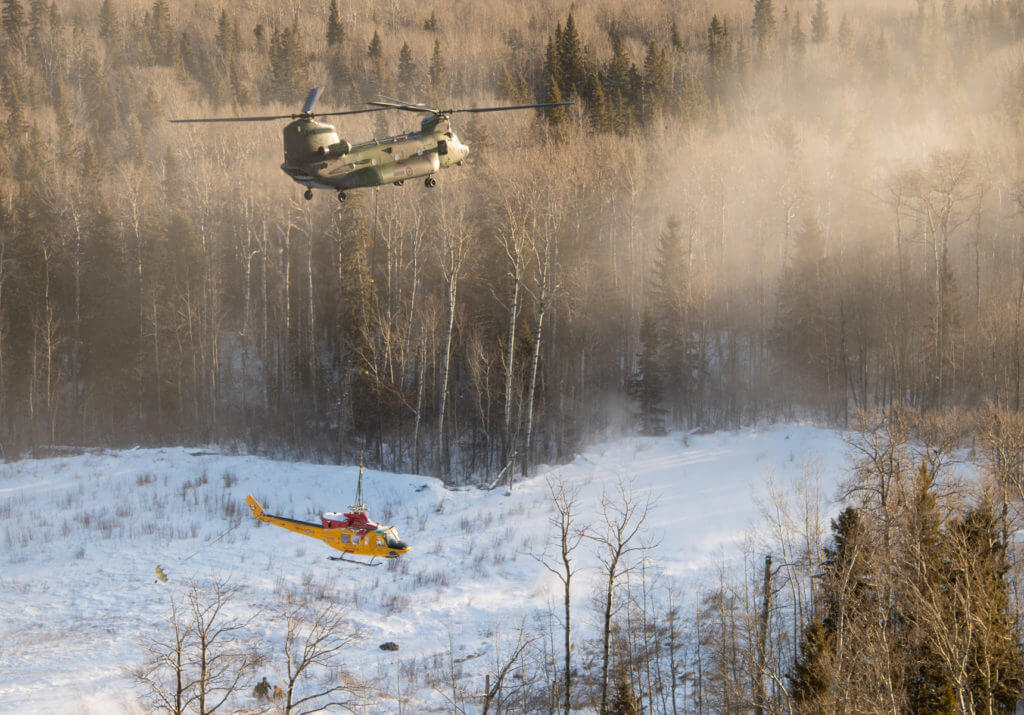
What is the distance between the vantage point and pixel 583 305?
41.4m

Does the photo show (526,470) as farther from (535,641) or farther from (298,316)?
(298,316)

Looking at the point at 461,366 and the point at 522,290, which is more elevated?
the point at 522,290

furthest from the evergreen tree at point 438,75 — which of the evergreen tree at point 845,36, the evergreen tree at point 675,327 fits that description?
the evergreen tree at point 845,36

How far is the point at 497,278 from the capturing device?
131ft

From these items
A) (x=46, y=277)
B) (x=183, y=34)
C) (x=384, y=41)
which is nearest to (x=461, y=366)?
(x=46, y=277)

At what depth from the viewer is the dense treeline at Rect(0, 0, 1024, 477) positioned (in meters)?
38.3

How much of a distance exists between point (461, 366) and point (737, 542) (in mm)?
18806

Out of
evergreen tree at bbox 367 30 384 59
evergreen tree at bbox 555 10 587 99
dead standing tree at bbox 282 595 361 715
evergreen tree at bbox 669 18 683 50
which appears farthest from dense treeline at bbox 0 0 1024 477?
evergreen tree at bbox 669 18 683 50

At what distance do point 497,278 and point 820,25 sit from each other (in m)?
57.4

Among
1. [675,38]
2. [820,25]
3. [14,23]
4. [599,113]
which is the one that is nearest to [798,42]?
[820,25]

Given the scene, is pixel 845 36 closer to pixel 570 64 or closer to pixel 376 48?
pixel 570 64

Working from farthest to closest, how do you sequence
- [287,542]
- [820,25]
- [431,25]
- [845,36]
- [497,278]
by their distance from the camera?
[820,25] < [845,36] < [431,25] < [497,278] < [287,542]

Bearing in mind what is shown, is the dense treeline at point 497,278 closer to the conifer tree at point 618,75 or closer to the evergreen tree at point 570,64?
the evergreen tree at point 570,64

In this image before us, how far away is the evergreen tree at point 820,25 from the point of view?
253ft
